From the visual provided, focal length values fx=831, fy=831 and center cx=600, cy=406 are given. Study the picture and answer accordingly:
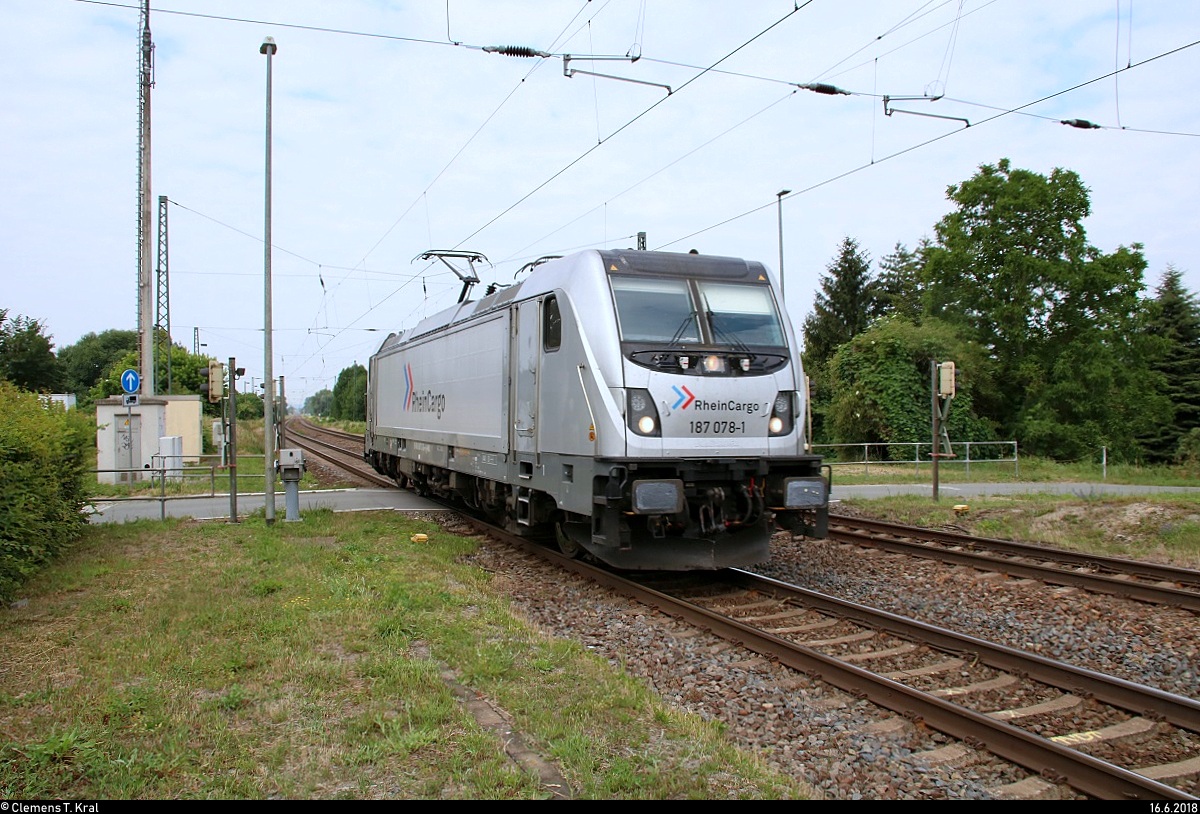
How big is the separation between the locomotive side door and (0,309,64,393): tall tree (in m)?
34.2

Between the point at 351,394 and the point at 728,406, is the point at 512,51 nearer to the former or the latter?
the point at 728,406

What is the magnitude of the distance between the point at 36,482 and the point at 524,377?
543 cm

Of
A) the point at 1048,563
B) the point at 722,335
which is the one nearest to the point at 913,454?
the point at 1048,563

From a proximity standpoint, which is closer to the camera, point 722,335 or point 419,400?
point 722,335

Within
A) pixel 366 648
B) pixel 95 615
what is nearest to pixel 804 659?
pixel 366 648

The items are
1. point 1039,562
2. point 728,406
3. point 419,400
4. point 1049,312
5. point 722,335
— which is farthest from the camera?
point 1049,312

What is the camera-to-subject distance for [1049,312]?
3494 cm

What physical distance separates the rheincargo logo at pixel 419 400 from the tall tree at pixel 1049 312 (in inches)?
1039

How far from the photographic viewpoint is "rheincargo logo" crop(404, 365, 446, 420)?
569 inches

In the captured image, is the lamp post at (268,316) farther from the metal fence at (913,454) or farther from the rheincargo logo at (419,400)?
the metal fence at (913,454)

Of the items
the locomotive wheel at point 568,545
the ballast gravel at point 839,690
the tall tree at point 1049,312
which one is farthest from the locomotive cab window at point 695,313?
the tall tree at point 1049,312

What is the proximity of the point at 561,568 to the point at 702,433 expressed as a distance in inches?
118

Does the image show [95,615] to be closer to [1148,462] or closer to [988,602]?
[988,602]

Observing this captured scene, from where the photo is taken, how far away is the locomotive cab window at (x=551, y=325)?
9140 millimetres
